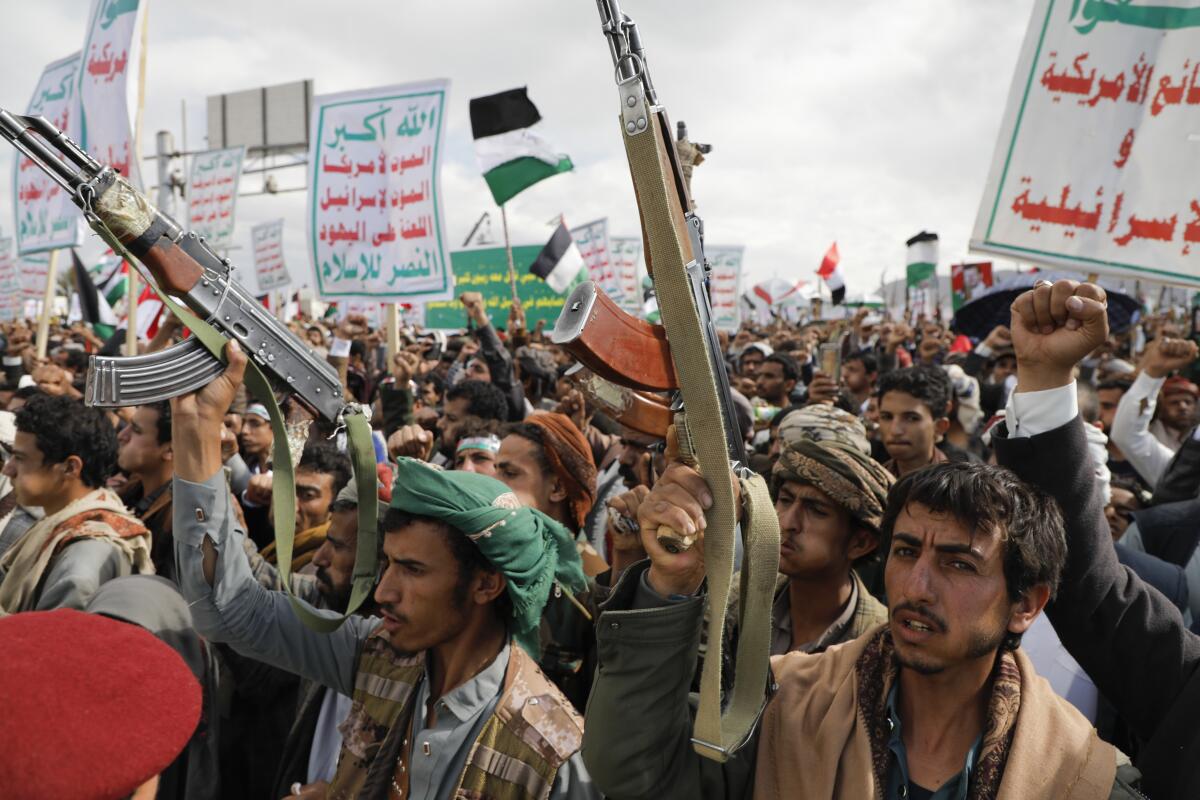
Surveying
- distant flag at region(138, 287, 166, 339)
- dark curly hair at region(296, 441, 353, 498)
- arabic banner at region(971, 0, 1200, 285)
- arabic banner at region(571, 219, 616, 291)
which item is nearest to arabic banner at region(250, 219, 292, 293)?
distant flag at region(138, 287, 166, 339)

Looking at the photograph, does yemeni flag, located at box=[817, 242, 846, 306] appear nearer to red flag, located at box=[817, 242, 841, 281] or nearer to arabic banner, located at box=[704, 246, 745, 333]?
red flag, located at box=[817, 242, 841, 281]

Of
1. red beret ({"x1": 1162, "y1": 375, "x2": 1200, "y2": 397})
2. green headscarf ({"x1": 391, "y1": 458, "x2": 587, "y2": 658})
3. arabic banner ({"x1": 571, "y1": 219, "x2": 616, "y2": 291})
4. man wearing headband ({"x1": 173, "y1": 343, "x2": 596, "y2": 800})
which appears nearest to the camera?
man wearing headband ({"x1": 173, "y1": 343, "x2": 596, "y2": 800})

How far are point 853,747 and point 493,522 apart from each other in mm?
1026

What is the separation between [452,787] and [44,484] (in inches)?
86.5

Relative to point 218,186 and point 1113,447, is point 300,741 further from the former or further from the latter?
point 218,186

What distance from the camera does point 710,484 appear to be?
1.44 meters

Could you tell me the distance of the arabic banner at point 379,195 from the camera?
6457mm

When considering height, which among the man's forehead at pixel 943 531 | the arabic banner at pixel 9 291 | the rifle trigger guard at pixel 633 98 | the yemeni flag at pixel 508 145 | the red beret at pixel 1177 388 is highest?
the yemeni flag at pixel 508 145

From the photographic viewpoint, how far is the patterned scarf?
159 centimetres

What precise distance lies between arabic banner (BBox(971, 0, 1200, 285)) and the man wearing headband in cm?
201

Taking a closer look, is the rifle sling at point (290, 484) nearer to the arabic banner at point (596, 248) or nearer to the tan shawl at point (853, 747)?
the tan shawl at point (853, 747)

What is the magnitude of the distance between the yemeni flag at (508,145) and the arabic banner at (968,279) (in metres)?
11.7

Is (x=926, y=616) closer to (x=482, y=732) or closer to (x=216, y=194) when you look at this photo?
(x=482, y=732)

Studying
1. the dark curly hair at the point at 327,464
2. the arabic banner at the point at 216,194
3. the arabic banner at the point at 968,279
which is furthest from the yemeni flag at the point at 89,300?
the arabic banner at the point at 968,279
